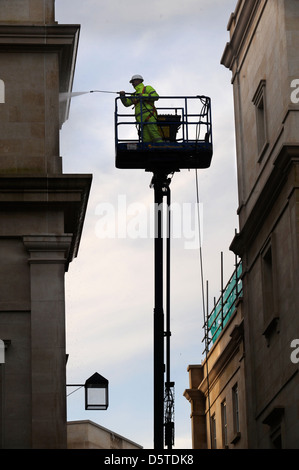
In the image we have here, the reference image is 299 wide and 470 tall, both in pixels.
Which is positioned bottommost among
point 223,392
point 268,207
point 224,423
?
point 224,423

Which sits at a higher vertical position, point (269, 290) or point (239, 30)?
point (239, 30)

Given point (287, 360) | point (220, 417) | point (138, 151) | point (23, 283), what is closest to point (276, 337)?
point (287, 360)

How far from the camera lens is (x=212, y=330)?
58688mm

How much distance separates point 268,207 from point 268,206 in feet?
0.14

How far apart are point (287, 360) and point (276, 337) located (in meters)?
1.78

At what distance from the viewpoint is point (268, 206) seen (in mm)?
43031

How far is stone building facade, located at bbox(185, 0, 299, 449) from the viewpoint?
4003 centimetres

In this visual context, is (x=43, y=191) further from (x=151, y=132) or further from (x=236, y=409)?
(x=236, y=409)

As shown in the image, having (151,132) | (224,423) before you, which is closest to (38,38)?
(151,132)

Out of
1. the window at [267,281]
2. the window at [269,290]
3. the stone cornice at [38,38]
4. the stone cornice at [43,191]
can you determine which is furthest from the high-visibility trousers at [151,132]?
the stone cornice at [43,191]

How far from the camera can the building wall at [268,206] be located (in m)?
40.1

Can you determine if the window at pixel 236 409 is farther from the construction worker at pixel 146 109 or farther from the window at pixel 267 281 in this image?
the construction worker at pixel 146 109

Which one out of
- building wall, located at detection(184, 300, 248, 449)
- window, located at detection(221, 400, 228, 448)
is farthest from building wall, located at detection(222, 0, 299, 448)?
window, located at detection(221, 400, 228, 448)

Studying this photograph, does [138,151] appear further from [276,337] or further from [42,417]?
[42,417]
